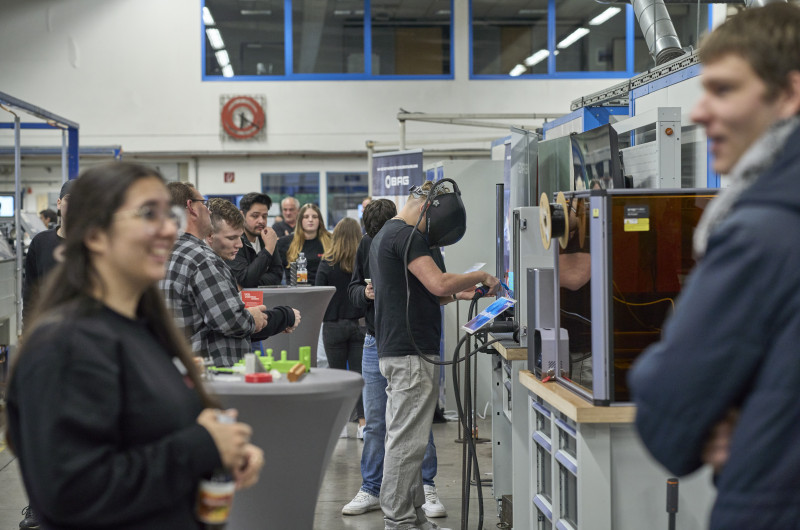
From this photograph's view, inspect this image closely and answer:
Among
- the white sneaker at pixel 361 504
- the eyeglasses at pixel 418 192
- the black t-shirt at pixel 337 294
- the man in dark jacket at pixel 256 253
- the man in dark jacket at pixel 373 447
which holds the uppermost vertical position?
the eyeglasses at pixel 418 192

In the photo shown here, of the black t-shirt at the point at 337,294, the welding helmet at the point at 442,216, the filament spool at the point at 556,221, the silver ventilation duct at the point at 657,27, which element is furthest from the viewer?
the silver ventilation duct at the point at 657,27

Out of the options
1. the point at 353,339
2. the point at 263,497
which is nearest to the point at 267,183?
the point at 353,339

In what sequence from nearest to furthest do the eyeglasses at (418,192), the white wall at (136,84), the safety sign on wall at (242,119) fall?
the eyeglasses at (418,192) → the white wall at (136,84) → the safety sign on wall at (242,119)

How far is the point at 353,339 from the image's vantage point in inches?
232

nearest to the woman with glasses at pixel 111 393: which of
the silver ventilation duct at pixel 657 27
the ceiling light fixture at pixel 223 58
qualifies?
the silver ventilation duct at pixel 657 27

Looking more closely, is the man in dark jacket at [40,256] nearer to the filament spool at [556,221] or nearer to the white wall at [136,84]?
the filament spool at [556,221]

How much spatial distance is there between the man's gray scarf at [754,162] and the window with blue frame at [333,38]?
12625 mm

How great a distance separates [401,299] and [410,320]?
3.9 inches

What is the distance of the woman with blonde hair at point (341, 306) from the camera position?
5.83 meters

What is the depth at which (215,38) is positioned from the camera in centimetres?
1355

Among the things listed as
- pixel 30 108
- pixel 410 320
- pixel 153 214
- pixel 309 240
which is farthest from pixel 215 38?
pixel 153 214

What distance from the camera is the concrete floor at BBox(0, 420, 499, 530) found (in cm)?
445

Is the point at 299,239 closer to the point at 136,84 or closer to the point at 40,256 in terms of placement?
the point at 40,256

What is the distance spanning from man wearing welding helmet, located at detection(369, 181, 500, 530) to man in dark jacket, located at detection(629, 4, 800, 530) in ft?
8.43
